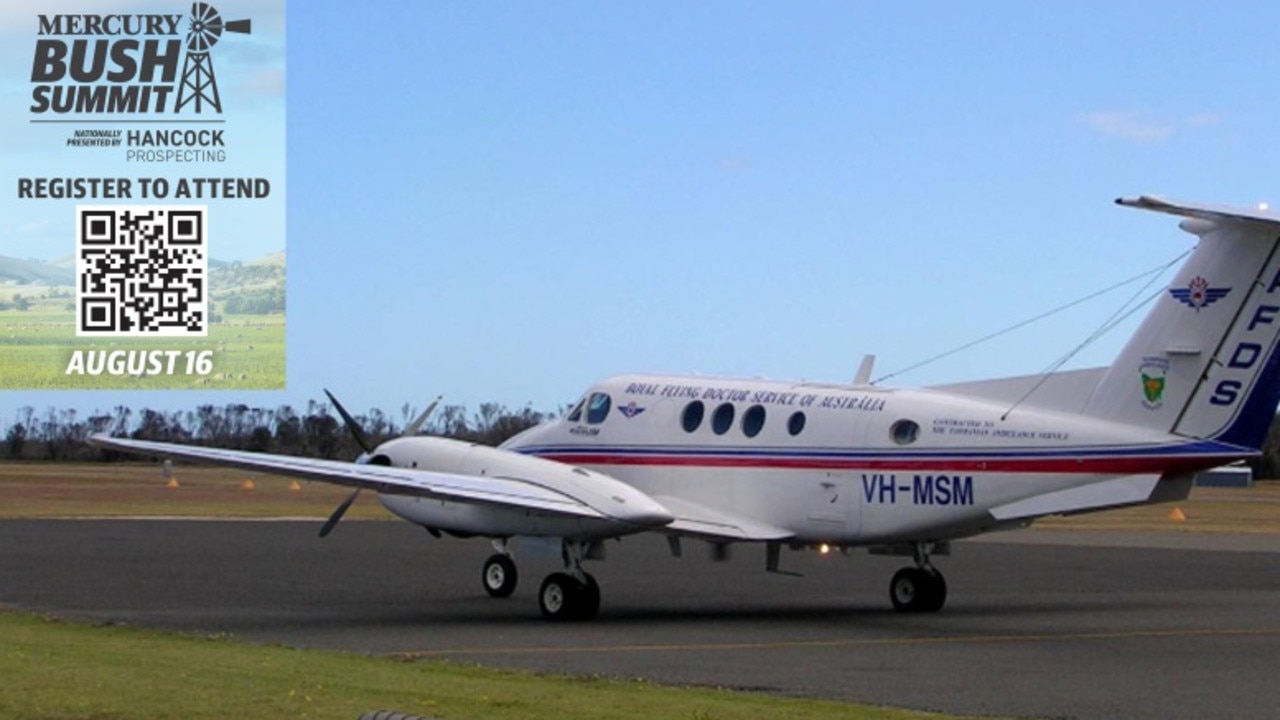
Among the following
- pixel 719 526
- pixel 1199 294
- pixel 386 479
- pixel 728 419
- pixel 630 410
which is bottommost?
pixel 719 526

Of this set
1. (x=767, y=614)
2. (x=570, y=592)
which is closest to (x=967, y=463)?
(x=767, y=614)

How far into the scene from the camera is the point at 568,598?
2350 cm

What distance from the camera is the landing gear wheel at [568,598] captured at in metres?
23.5

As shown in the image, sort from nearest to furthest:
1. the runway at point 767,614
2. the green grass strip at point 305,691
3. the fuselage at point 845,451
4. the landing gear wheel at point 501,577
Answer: the green grass strip at point 305,691 < the runway at point 767,614 < the fuselage at point 845,451 < the landing gear wheel at point 501,577

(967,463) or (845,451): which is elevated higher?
(845,451)

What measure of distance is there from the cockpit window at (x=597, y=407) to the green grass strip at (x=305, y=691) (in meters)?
9.68

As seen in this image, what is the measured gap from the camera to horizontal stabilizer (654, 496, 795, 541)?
952 inches

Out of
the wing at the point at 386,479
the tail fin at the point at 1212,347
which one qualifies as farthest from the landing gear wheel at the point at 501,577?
the tail fin at the point at 1212,347

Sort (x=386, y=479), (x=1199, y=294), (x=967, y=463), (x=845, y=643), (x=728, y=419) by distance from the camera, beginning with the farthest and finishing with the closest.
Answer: (x=728, y=419) → (x=386, y=479) → (x=967, y=463) → (x=1199, y=294) → (x=845, y=643)

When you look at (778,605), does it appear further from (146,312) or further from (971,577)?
(146,312)

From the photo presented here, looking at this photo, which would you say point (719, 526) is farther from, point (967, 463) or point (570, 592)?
point (967, 463)

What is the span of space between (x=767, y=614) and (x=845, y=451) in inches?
101

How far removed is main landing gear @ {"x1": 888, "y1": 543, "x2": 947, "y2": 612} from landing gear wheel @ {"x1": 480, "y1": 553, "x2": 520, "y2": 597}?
5387mm

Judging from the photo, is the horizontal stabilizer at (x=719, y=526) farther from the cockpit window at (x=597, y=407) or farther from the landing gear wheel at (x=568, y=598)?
the cockpit window at (x=597, y=407)
